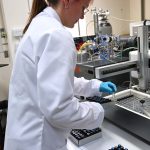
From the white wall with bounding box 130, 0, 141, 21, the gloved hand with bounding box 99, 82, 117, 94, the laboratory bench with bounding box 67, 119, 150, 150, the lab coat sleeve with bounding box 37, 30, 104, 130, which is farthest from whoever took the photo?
the white wall with bounding box 130, 0, 141, 21

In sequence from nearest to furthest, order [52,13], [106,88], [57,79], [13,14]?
[57,79] → [52,13] → [106,88] → [13,14]

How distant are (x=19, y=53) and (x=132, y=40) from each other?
93 centimetres

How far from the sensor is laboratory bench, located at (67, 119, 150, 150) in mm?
883

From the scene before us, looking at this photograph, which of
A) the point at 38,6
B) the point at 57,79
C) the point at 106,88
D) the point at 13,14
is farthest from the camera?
the point at 13,14

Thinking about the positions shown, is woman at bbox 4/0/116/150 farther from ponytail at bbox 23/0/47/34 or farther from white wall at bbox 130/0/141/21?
white wall at bbox 130/0/141/21

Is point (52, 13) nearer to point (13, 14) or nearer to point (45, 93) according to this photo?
point (45, 93)

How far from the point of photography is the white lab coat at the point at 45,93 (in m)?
0.62

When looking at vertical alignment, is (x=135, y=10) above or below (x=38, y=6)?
above

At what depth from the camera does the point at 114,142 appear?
3.03 feet

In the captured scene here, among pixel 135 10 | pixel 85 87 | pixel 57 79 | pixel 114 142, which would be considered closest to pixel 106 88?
pixel 85 87

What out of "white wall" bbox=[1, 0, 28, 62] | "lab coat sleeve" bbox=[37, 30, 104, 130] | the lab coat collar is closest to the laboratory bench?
"lab coat sleeve" bbox=[37, 30, 104, 130]

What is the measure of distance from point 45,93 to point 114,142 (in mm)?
466

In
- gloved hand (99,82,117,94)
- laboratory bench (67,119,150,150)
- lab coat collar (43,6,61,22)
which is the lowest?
laboratory bench (67,119,150,150)

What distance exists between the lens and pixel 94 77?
116 cm
